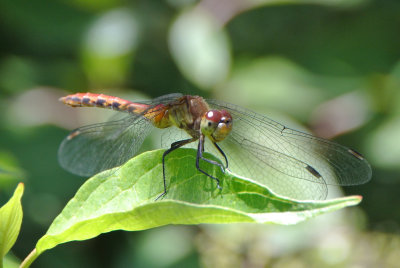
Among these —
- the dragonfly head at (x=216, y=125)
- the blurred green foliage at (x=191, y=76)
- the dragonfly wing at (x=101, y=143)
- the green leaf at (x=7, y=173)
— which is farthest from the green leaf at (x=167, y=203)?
the blurred green foliage at (x=191, y=76)

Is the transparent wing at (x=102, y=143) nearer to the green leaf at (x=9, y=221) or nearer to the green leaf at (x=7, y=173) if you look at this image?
the green leaf at (x=7, y=173)

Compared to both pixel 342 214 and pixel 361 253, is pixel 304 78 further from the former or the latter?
pixel 361 253

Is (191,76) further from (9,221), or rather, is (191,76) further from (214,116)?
(9,221)

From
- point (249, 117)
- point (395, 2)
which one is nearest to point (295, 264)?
point (249, 117)

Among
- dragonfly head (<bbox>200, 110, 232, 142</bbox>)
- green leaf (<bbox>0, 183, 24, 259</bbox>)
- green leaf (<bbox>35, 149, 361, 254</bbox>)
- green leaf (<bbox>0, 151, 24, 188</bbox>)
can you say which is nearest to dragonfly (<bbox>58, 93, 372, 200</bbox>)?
dragonfly head (<bbox>200, 110, 232, 142</bbox>)

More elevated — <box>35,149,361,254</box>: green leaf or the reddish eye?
the reddish eye

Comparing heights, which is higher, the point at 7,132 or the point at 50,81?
the point at 50,81

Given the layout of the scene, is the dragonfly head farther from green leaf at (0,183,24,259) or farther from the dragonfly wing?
green leaf at (0,183,24,259)
